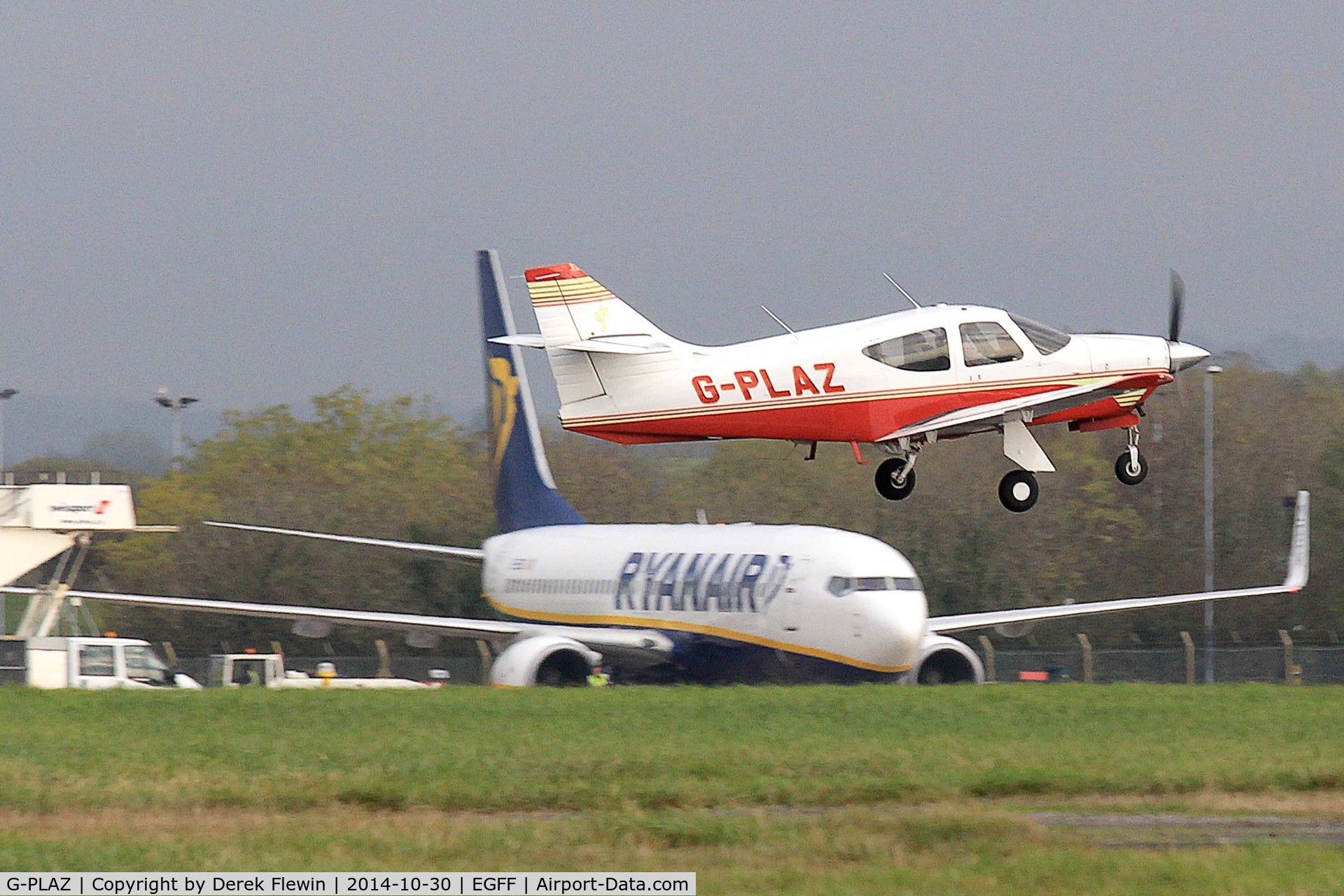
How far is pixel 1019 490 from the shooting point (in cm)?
1780

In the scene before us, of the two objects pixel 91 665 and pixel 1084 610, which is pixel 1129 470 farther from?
pixel 91 665

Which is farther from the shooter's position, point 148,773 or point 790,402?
point 148,773

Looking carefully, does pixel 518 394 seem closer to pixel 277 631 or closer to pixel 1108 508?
pixel 277 631

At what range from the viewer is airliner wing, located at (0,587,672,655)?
4734 centimetres

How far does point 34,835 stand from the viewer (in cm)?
2081

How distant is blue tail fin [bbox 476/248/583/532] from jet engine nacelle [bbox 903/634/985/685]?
49.3 ft

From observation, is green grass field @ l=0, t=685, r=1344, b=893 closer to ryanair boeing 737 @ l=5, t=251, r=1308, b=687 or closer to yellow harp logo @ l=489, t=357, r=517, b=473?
ryanair boeing 737 @ l=5, t=251, r=1308, b=687

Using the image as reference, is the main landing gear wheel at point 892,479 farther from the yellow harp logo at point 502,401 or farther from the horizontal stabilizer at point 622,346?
the yellow harp logo at point 502,401

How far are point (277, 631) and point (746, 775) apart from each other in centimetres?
5119

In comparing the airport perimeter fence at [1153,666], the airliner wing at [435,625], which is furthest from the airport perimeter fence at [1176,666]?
the airliner wing at [435,625]

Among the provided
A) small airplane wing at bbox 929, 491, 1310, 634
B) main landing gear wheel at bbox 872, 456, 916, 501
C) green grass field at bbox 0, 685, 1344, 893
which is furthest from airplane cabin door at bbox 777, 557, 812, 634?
main landing gear wheel at bbox 872, 456, 916, 501

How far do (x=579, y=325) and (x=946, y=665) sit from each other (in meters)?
30.1

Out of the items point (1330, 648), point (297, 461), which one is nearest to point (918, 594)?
point (1330, 648)

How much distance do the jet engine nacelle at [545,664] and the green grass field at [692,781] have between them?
5596mm
